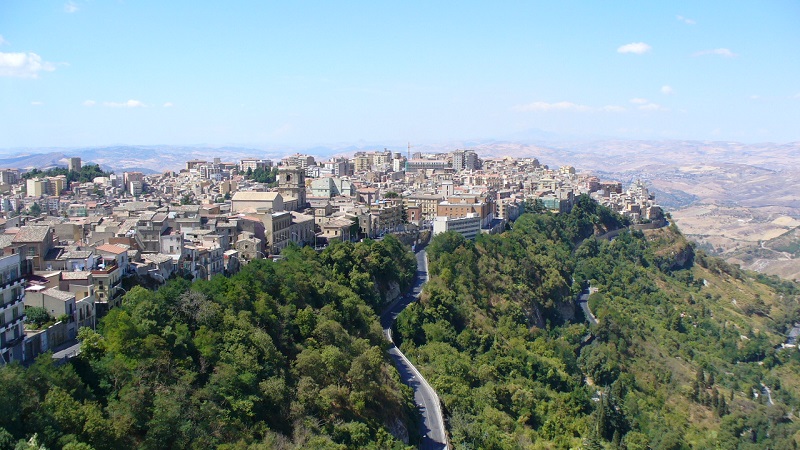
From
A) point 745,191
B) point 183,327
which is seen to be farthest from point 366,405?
point 745,191

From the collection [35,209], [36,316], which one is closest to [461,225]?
[35,209]

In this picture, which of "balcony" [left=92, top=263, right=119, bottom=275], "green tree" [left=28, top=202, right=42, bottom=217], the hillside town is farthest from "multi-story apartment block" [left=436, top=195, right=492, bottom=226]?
"balcony" [left=92, top=263, right=119, bottom=275]

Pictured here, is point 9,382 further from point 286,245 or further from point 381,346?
point 286,245

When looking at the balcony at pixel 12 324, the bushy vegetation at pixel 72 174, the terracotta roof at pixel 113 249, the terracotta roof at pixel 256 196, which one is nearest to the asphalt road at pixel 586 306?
the terracotta roof at pixel 256 196

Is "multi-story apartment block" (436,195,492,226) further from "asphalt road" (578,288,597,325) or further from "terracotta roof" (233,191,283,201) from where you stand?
"terracotta roof" (233,191,283,201)

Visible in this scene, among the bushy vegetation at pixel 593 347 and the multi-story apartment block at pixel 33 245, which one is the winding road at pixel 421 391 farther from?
the multi-story apartment block at pixel 33 245

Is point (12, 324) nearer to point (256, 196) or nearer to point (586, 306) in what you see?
point (256, 196)
